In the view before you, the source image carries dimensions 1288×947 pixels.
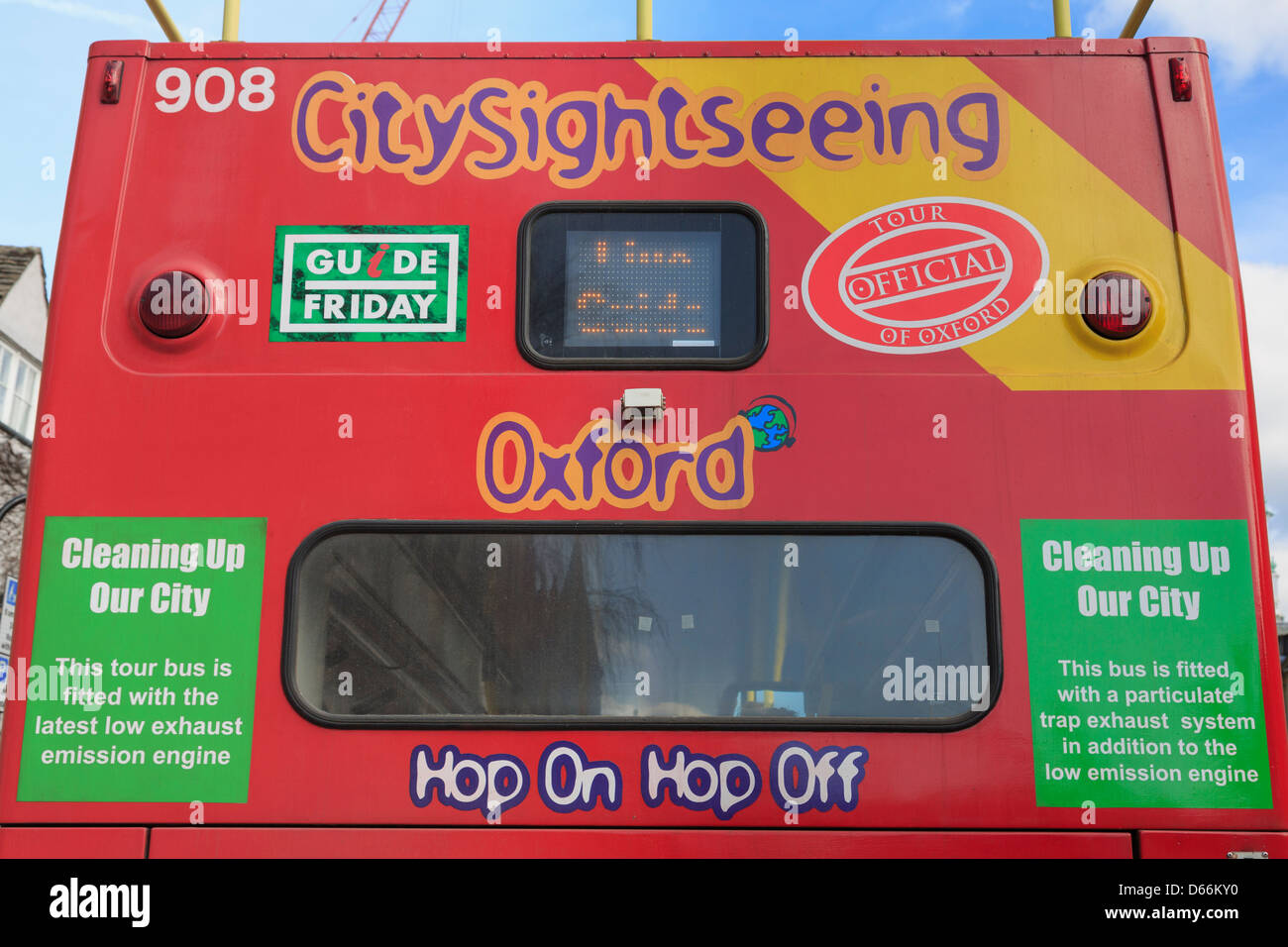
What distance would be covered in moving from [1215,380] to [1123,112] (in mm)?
885

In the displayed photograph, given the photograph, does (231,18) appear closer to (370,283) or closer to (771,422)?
(370,283)

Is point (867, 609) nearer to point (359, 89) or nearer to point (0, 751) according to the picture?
point (359, 89)

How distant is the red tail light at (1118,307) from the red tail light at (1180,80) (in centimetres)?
64

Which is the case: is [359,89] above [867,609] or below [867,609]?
above

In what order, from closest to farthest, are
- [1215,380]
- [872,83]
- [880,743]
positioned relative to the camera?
[880,743]
[1215,380]
[872,83]

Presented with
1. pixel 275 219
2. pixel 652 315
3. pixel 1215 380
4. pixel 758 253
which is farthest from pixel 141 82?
pixel 1215 380

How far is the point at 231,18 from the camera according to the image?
154 inches

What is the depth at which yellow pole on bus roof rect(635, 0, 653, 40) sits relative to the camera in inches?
151

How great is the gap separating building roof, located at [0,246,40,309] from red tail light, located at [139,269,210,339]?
13.9 metres

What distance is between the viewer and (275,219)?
11.5 ft

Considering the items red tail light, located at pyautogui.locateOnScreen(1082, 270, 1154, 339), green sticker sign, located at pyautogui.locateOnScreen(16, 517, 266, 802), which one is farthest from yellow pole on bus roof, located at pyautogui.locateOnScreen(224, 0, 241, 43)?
red tail light, located at pyautogui.locateOnScreen(1082, 270, 1154, 339)

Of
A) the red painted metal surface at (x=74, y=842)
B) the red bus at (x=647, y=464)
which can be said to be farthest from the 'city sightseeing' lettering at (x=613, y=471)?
the red painted metal surface at (x=74, y=842)

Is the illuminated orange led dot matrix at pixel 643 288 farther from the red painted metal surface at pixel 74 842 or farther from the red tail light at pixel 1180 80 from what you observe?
the red painted metal surface at pixel 74 842

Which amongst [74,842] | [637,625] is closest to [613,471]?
[637,625]
